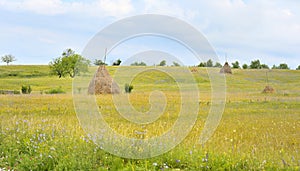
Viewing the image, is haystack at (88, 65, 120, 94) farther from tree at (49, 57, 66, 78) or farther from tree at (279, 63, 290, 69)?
tree at (279, 63, 290, 69)

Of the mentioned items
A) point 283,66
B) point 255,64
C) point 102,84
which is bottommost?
point 102,84

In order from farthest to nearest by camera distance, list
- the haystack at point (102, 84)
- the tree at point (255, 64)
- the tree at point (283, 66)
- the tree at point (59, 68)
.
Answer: the tree at point (283, 66)
the tree at point (255, 64)
the tree at point (59, 68)
the haystack at point (102, 84)

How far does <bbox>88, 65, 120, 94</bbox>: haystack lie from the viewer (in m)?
25.3

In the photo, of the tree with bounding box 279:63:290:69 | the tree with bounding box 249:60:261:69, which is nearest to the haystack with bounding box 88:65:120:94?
the tree with bounding box 249:60:261:69

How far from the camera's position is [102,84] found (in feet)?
83.6

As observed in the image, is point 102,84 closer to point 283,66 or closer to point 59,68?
point 59,68

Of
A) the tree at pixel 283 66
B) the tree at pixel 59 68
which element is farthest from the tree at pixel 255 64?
the tree at pixel 59 68

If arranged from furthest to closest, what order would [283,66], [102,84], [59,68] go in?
1. [283,66]
2. [59,68]
3. [102,84]

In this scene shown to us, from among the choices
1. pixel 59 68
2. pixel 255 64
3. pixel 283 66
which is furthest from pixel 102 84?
pixel 283 66

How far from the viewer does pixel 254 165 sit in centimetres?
645

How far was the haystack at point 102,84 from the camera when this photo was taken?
2530 cm

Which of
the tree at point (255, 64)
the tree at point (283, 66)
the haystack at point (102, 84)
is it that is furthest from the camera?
the tree at point (283, 66)

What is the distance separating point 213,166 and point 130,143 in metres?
1.88

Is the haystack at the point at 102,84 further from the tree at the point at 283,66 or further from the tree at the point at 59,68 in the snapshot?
the tree at the point at 283,66
